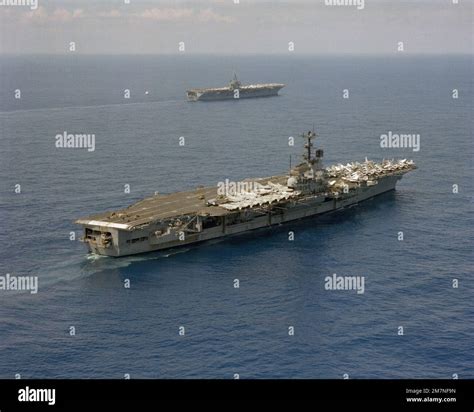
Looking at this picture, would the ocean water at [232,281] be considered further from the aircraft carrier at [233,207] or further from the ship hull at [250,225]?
the aircraft carrier at [233,207]

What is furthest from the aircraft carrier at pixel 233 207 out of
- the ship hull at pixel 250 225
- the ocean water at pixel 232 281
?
the ocean water at pixel 232 281

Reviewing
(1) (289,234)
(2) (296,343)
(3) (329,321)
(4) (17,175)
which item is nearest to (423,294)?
(3) (329,321)

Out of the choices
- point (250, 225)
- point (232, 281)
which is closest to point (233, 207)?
point (250, 225)

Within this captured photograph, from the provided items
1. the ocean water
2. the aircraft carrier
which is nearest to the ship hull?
the aircraft carrier

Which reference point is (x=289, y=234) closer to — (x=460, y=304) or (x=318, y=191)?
(x=318, y=191)

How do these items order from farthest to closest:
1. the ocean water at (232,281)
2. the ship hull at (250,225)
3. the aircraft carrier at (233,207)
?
the aircraft carrier at (233,207), the ship hull at (250,225), the ocean water at (232,281)

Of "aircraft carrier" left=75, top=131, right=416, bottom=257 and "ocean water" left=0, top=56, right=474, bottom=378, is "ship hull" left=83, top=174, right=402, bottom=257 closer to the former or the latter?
"aircraft carrier" left=75, top=131, right=416, bottom=257

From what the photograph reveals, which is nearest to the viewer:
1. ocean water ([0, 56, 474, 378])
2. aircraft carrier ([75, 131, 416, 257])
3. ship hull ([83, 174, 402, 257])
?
ocean water ([0, 56, 474, 378])
